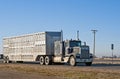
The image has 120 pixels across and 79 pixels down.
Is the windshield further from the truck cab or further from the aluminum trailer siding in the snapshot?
the aluminum trailer siding

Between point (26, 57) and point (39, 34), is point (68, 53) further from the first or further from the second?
point (26, 57)

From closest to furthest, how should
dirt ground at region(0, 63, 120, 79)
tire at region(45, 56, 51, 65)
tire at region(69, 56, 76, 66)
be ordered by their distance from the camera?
dirt ground at region(0, 63, 120, 79) < tire at region(69, 56, 76, 66) < tire at region(45, 56, 51, 65)

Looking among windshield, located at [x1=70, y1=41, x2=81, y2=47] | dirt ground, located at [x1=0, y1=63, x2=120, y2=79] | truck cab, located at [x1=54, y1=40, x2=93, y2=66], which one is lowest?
dirt ground, located at [x1=0, y1=63, x2=120, y2=79]

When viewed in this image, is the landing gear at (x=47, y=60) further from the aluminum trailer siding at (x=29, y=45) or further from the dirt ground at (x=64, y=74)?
the dirt ground at (x=64, y=74)

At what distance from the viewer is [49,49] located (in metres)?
45.5

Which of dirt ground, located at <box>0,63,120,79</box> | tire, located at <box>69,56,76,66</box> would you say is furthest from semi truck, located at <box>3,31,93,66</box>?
dirt ground, located at <box>0,63,120,79</box>

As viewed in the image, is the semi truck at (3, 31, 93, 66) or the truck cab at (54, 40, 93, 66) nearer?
the truck cab at (54, 40, 93, 66)

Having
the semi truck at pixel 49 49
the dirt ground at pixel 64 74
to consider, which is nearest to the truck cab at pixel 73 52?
the semi truck at pixel 49 49

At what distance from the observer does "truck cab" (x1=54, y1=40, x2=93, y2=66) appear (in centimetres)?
4081

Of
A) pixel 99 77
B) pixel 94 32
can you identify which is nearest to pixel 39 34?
pixel 99 77

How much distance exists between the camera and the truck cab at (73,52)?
134ft

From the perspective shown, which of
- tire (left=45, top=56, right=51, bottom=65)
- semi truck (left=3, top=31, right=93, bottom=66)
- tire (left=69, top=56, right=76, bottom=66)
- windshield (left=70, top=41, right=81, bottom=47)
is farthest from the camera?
tire (left=45, top=56, right=51, bottom=65)

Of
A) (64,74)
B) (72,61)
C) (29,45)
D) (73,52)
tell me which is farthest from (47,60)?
(64,74)

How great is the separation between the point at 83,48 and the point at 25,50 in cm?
1142
